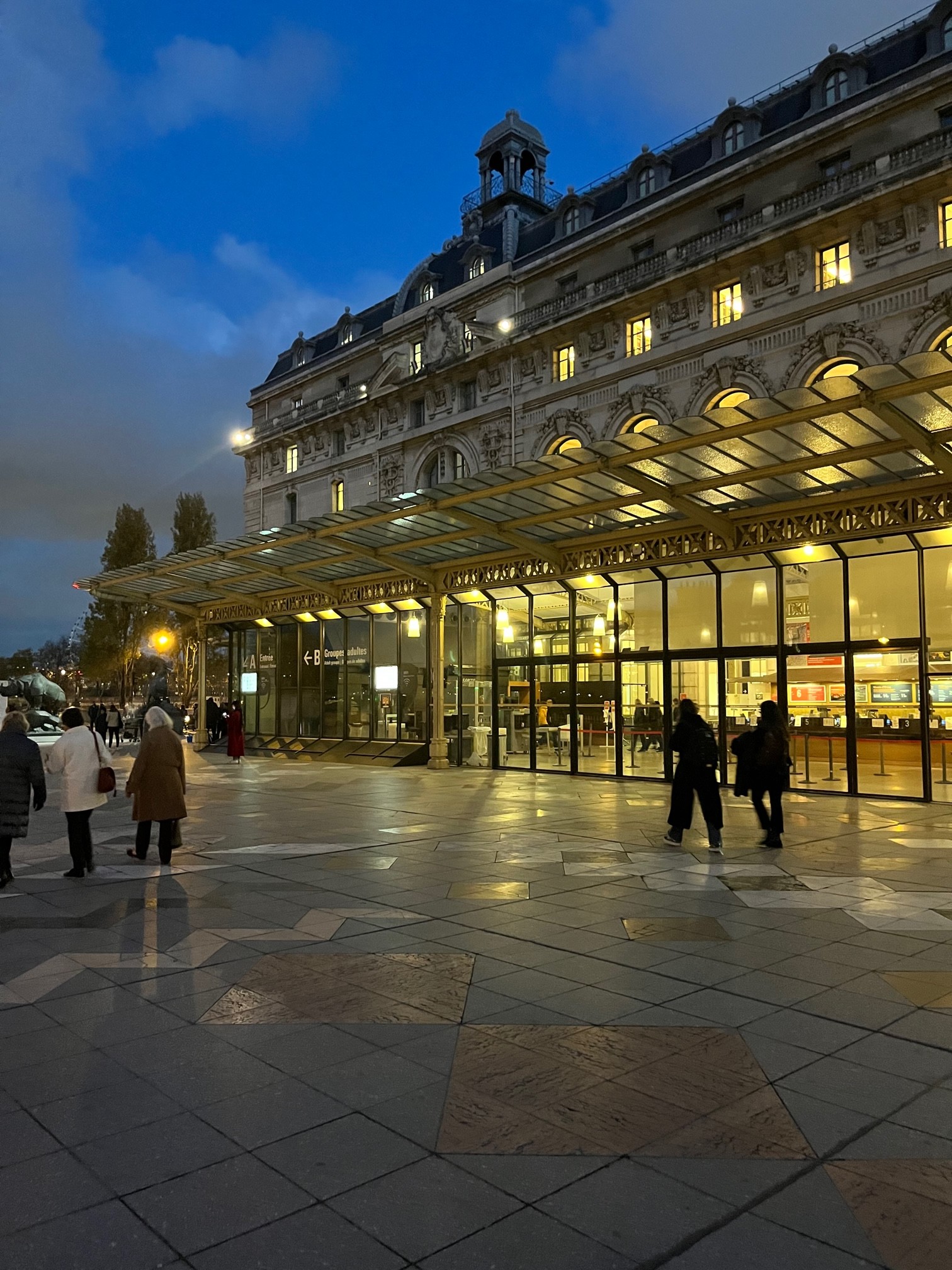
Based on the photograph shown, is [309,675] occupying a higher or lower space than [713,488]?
lower

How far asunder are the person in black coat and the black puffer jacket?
7.68m

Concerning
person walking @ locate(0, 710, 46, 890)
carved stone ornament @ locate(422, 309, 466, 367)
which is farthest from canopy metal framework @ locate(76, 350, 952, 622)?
carved stone ornament @ locate(422, 309, 466, 367)

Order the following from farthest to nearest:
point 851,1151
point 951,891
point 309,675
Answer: point 309,675, point 951,891, point 851,1151

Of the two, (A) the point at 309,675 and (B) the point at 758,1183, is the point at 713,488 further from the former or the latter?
(A) the point at 309,675

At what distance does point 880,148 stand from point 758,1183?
84.7ft

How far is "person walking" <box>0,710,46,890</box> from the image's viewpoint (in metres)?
8.61

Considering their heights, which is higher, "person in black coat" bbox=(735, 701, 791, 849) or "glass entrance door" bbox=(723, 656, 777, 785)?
"glass entrance door" bbox=(723, 656, 777, 785)

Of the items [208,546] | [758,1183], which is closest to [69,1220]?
[758,1183]

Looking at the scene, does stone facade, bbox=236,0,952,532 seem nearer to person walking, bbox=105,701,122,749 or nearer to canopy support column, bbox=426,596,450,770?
canopy support column, bbox=426,596,450,770

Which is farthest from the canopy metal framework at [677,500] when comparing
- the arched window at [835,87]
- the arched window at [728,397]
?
the arched window at [835,87]

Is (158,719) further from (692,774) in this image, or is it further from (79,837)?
(692,774)

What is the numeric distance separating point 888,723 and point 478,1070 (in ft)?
44.8

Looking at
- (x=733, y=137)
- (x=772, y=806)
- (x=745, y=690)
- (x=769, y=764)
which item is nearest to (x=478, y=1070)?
(x=772, y=806)

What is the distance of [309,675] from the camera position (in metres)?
30.1
